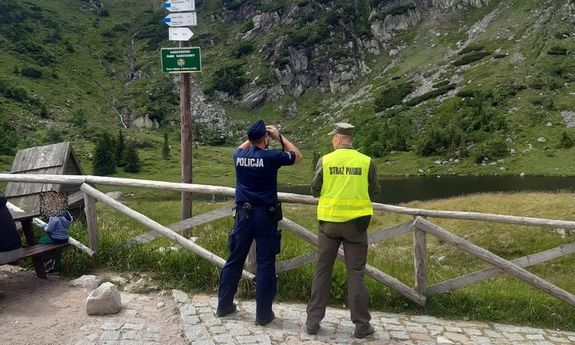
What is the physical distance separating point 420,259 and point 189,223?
451 cm

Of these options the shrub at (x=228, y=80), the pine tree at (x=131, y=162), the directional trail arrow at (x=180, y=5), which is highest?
the shrub at (x=228, y=80)

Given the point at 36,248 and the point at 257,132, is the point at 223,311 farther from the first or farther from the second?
the point at 36,248

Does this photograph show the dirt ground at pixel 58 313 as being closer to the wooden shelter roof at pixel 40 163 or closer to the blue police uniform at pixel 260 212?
the blue police uniform at pixel 260 212

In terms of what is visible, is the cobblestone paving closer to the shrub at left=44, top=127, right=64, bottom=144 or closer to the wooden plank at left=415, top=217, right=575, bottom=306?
the wooden plank at left=415, top=217, right=575, bottom=306

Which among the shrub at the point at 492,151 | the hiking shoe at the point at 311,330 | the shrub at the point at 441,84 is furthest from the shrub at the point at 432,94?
the hiking shoe at the point at 311,330

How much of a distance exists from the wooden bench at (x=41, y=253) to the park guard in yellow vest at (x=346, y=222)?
16.6 feet

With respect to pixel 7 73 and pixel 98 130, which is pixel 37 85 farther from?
pixel 98 130

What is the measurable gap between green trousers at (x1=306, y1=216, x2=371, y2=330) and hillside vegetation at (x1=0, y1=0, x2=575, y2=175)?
92198 mm

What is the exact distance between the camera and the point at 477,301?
9.16 m

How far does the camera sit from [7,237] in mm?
8094

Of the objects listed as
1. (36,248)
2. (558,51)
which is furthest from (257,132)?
(558,51)

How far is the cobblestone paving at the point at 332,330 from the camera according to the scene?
24.3ft

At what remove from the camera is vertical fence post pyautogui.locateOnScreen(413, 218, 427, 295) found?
905cm

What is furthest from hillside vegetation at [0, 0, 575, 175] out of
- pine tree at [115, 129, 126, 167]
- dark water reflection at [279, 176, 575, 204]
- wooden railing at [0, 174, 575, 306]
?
wooden railing at [0, 174, 575, 306]
